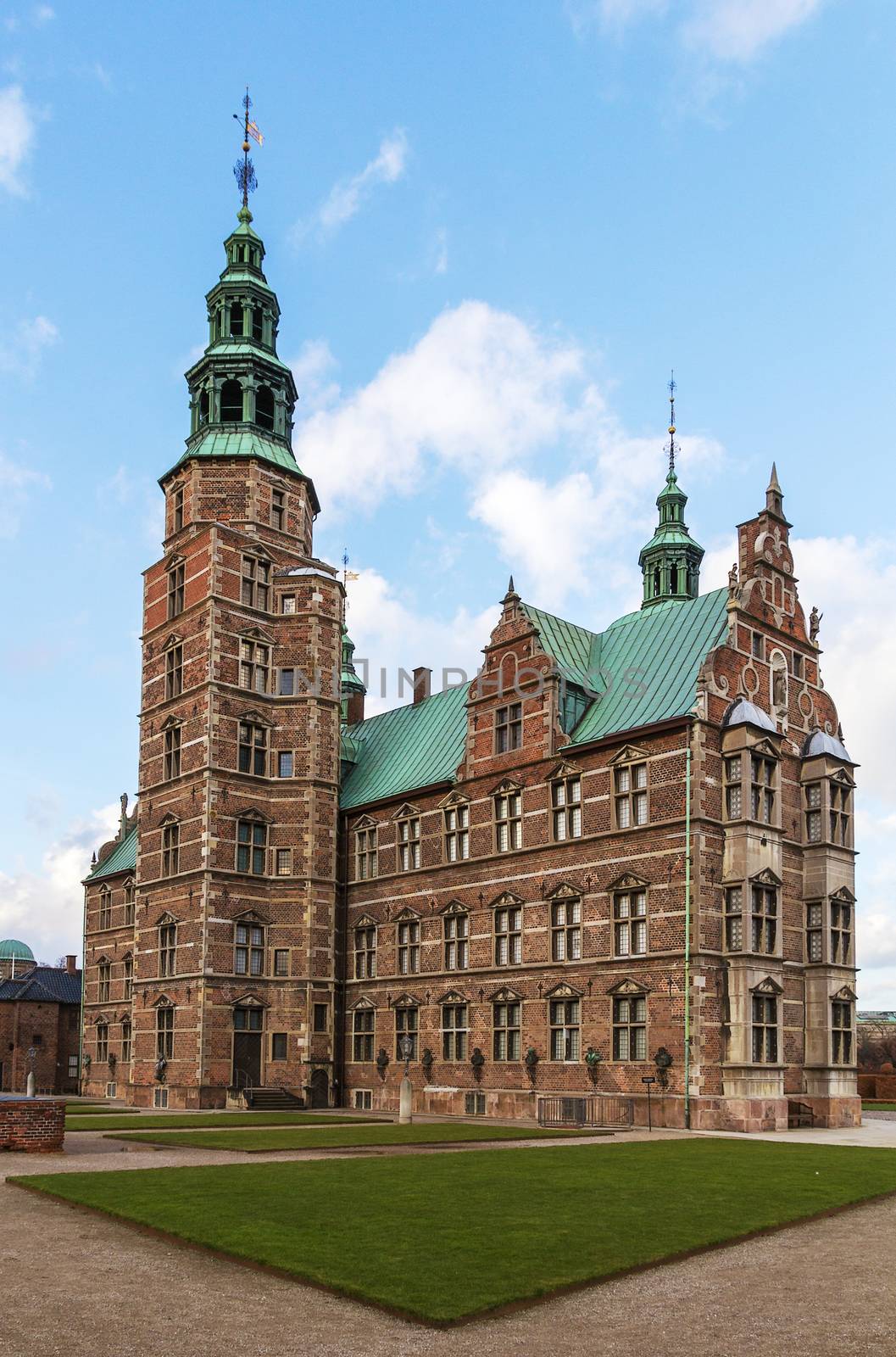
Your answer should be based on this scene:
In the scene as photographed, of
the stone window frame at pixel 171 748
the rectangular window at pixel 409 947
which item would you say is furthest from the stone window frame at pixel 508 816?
the stone window frame at pixel 171 748

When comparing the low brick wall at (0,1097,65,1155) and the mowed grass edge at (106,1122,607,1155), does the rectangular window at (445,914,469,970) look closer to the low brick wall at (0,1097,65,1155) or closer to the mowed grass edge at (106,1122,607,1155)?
the mowed grass edge at (106,1122,607,1155)

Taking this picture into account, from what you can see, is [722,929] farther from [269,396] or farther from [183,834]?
[269,396]

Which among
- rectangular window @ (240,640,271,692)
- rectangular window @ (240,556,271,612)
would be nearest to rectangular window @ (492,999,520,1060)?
rectangular window @ (240,640,271,692)

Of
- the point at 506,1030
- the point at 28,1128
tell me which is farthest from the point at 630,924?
the point at 28,1128

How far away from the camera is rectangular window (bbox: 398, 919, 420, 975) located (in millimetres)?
48688

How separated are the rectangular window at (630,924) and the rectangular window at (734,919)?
2477 millimetres

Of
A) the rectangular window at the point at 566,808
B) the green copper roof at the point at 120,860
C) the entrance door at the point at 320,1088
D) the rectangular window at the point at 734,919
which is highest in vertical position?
the rectangular window at the point at 566,808

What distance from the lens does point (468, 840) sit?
4684cm

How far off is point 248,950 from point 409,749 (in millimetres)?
10543

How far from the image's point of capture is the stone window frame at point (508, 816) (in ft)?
146

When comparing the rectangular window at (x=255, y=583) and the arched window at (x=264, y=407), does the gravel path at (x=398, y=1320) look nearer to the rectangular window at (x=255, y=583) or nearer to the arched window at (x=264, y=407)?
the rectangular window at (x=255, y=583)

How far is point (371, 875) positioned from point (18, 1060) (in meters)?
36.1

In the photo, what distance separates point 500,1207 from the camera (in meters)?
16.4

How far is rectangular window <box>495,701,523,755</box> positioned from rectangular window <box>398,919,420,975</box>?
→ 26.6 feet
